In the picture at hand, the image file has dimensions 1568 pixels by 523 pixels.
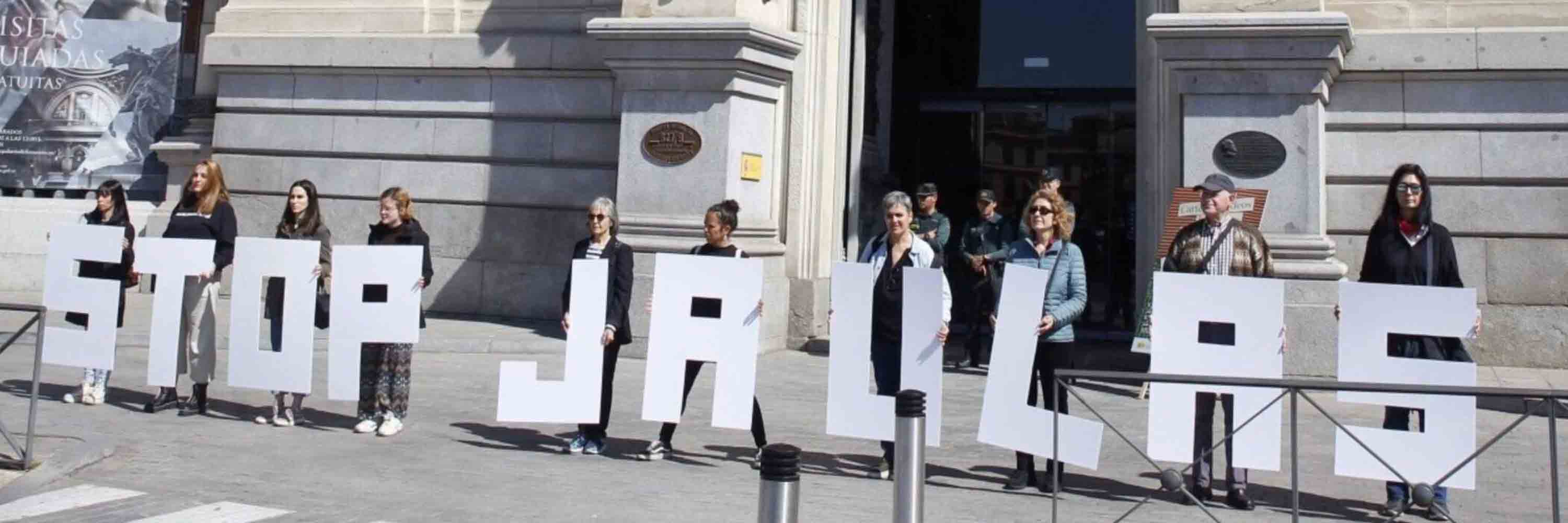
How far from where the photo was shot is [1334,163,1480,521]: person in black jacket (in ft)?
26.7

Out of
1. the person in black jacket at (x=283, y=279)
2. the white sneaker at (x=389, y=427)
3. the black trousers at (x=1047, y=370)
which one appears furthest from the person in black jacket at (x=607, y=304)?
the black trousers at (x=1047, y=370)

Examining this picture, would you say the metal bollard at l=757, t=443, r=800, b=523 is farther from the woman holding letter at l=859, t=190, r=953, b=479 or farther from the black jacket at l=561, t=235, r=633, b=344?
the black jacket at l=561, t=235, r=633, b=344

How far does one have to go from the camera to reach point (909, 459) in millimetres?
5973

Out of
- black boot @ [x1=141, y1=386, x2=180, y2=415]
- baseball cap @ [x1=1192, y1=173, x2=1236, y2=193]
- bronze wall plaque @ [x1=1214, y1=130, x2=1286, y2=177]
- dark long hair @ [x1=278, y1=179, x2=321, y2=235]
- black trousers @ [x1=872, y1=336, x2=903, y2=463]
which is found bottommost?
black boot @ [x1=141, y1=386, x2=180, y2=415]

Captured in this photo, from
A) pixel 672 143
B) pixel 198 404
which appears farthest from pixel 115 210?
pixel 672 143

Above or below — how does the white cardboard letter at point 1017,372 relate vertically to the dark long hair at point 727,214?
below

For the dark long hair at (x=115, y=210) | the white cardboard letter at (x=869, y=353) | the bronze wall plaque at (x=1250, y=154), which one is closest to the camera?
the white cardboard letter at (x=869, y=353)

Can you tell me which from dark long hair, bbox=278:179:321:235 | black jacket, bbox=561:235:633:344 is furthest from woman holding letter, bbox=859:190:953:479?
dark long hair, bbox=278:179:321:235

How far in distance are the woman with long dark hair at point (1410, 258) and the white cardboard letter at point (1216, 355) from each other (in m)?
0.46

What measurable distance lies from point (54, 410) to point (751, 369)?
5395mm

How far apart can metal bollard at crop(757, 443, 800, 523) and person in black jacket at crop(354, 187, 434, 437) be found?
5714 millimetres

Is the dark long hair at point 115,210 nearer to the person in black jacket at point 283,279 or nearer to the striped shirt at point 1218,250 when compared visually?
the person in black jacket at point 283,279

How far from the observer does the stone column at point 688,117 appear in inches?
581

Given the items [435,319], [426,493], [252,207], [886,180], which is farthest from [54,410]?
[886,180]
